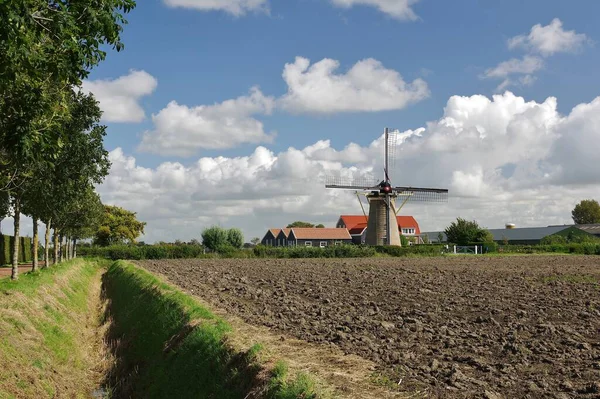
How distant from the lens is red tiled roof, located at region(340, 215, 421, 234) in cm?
13700

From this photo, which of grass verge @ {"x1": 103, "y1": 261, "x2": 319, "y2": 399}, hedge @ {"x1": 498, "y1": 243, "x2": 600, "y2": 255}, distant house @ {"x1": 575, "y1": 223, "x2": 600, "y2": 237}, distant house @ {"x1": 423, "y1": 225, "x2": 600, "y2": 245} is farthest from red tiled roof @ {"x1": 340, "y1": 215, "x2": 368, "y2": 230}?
grass verge @ {"x1": 103, "y1": 261, "x2": 319, "y2": 399}

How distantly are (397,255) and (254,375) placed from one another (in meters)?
72.8

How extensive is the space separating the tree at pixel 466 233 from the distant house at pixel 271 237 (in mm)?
51279

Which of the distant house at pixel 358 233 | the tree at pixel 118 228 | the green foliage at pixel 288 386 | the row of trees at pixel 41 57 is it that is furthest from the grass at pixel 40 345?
the distant house at pixel 358 233

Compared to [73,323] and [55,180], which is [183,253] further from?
[73,323]

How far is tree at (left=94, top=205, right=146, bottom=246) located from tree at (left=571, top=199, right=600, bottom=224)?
124801mm

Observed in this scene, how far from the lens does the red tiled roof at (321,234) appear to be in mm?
134625

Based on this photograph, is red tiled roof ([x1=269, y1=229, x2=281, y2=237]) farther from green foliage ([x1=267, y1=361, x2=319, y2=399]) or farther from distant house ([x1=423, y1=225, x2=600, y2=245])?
green foliage ([x1=267, y1=361, x2=319, y2=399])

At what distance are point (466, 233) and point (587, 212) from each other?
306 ft

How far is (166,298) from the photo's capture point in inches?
869

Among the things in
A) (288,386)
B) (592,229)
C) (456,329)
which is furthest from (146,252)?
(592,229)

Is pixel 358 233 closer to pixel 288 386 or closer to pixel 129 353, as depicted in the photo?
pixel 129 353

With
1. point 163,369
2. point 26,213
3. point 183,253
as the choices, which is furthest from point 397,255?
point 163,369

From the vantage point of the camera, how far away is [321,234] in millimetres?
135375
